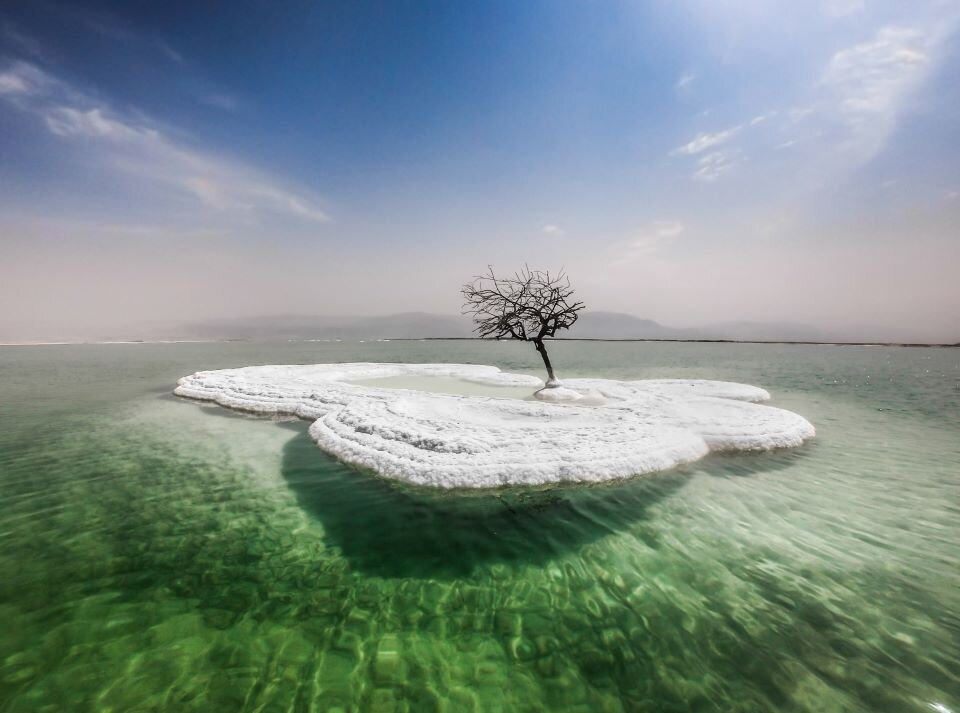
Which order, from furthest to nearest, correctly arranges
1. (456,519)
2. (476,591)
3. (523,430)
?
(523,430) → (456,519) → (476,591)

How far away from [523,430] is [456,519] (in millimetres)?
4375

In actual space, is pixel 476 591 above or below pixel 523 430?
below

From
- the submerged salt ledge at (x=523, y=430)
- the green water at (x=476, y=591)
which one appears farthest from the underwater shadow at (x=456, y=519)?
the submerged salt ledge at (x=523, y=430)

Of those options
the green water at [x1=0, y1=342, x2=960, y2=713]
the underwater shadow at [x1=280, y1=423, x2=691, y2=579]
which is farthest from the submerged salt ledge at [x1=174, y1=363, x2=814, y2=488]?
the green water at [x1=0, y1=342, x2=960, y2=713]

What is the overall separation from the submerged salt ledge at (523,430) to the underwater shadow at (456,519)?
18.6 inches

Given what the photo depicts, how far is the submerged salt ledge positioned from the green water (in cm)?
63

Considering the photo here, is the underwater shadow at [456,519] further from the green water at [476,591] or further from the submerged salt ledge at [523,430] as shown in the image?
the submerged salt ledge at [523,430]

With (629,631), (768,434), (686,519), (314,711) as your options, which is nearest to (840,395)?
(768,434)

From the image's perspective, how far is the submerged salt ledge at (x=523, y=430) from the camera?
372 inches

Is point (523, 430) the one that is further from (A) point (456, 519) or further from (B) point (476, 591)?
(B) point (476, 591)

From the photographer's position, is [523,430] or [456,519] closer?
[456,519]

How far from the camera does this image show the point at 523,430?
37.8 ft

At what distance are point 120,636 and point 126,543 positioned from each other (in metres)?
2.90

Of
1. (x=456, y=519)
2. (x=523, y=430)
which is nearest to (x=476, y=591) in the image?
(x=456, y=519)
